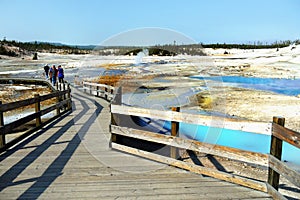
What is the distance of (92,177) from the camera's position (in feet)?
Result: 12.6

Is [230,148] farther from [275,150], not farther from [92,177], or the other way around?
[92,177]

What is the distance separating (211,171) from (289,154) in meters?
4.75

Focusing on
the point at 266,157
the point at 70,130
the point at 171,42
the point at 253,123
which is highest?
the point at 171,42

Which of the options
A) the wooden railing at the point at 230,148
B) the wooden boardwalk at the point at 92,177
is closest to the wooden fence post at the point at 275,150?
the wooden railing at the point at 230,148

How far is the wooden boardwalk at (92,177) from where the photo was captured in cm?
333

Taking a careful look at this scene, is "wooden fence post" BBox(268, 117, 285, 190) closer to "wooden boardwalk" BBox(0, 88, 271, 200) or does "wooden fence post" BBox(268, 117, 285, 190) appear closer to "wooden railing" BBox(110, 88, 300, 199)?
"wooden railing" BBox(110, 88, 300, 199)

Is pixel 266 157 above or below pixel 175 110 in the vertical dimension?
below

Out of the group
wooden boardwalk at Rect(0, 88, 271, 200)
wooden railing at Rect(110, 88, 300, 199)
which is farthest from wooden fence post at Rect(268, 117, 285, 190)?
wooden boardwalk at Rect(0, 88, 271, 200)

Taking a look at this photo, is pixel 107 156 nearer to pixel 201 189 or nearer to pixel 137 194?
pixel 137 194

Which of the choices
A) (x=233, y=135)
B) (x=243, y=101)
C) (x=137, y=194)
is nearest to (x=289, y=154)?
(x=233, y=135)

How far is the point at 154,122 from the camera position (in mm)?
9242

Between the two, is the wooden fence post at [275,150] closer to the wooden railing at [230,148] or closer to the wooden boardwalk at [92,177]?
the wooden railing at [230,148]

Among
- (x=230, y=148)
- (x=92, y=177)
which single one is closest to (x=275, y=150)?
(x=230, y=148)

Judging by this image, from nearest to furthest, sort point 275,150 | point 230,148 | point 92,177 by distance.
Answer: point 275,150, point 230,148, point 92,177
